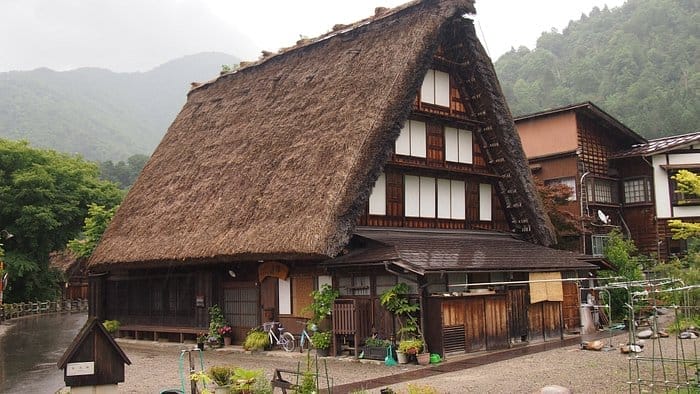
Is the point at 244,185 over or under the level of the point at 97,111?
under

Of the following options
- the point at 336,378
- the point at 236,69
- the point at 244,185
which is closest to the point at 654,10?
the point at 236,69

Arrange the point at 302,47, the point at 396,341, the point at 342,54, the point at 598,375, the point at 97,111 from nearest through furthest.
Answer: the point at 598,375 → the point at 396,341 → the point at 342,54 → the point at 302,47 → the point at 97,111

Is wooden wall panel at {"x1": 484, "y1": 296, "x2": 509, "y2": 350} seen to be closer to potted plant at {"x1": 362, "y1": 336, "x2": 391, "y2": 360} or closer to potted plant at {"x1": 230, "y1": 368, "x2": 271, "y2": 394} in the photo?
potted plant at {"x1": 362, "y1": 336, "x2": 391, "y2": 360}

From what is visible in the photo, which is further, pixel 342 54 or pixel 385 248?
pixel 342 54

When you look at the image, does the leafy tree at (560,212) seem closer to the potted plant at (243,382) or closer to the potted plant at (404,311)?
the potted plant at (404,311)

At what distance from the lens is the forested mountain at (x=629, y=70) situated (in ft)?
177

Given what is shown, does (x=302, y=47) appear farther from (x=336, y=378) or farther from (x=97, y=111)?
(x=97, y=111)

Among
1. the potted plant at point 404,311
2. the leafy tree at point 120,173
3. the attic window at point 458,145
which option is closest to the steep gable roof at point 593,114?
the attic window at point 458,145

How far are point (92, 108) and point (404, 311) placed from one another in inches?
5640

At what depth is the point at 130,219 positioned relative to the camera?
2353 cm

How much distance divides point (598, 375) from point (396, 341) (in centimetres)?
464

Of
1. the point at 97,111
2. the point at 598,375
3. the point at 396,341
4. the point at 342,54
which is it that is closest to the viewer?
the point at 598,375

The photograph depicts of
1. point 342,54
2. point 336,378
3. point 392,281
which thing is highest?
point 342,54

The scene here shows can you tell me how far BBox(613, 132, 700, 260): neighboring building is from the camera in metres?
30.0
